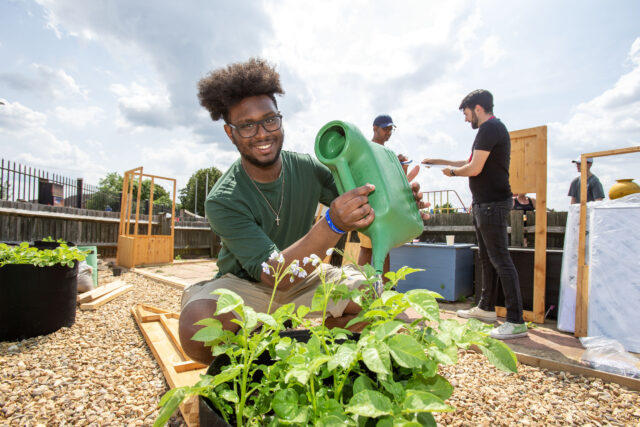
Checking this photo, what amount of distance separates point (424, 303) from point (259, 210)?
1157 mm

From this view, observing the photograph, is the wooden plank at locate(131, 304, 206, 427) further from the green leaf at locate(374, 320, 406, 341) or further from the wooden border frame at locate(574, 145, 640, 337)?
the wooden border frame at locate(574, 145, 640, 337)

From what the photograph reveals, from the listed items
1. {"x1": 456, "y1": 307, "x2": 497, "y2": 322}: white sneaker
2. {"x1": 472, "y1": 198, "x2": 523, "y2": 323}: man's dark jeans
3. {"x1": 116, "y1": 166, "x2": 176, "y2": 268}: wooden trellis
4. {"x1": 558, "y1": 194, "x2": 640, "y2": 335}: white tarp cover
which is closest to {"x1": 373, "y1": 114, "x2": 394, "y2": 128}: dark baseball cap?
{"x1": 472, "y1": 198, "x2": 523, "y2": 323}: man's dark jeans

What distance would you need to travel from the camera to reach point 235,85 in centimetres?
162

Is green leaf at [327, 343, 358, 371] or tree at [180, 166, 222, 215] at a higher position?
tree at [180, 166, 222, 215]

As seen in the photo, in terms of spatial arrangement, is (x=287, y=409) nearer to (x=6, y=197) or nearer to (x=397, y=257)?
(x=397, y=257)

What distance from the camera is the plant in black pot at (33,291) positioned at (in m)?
2.16

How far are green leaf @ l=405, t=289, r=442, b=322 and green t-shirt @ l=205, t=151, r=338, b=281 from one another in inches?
31.1

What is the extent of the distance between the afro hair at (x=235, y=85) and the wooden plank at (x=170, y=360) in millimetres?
1254

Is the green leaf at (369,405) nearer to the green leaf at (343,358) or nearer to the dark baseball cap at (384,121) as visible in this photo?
the green leaf at (343,358)

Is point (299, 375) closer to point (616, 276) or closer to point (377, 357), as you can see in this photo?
point (377, 357)

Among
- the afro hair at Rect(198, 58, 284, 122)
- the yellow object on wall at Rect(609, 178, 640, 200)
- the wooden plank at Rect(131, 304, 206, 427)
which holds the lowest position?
the wooden plank at Rect(131, 304, 206, 427)

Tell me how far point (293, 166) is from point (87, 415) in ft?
4.64

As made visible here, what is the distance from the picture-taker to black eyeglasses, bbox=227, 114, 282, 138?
60.4 inches

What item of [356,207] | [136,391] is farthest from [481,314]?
[136,391]
